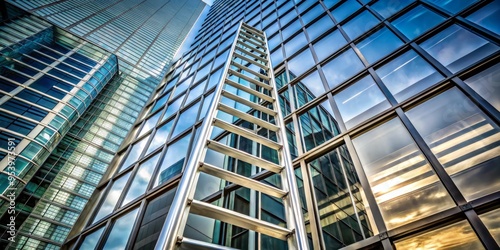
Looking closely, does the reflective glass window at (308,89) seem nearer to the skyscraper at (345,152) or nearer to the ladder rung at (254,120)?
the skyscraper at (345,152)

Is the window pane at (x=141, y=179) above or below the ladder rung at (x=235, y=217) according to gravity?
above

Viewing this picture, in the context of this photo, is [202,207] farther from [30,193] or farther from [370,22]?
[30,193]

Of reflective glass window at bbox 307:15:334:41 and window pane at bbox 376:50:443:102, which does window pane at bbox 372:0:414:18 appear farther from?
window pane at bbox 376:50:443:102

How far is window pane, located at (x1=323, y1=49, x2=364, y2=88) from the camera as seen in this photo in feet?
20.7

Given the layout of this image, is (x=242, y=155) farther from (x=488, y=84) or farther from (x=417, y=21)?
(x=417, y=21)

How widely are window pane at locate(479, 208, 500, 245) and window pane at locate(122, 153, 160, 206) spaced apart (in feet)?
23.7

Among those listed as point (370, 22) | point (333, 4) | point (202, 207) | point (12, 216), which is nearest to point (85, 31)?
point (12, 216)

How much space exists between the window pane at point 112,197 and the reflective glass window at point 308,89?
6.43 metres

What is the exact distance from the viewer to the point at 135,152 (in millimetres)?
9430

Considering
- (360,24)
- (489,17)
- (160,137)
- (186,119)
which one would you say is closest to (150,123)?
(160,137)

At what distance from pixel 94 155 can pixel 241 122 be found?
1034 inches

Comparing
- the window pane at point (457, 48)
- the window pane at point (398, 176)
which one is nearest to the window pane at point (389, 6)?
the window pane at point (457, 48)

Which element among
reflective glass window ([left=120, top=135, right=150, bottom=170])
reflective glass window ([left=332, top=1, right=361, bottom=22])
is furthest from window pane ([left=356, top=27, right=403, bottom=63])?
reflective glass window ([left=120, top=135, right=150, bottom=170])

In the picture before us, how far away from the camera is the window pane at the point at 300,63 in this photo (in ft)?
26.1
